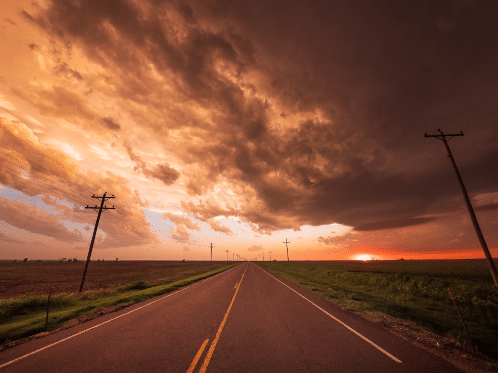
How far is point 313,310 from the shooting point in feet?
32.3

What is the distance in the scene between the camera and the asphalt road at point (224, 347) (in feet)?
15.3

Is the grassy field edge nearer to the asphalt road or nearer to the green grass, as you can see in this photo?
the asphalt road

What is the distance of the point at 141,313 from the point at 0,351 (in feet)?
15.0

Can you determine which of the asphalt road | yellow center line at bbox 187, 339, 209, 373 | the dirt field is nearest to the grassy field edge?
the asphalt road

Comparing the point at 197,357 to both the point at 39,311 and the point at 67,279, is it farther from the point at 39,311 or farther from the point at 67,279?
the point at 67,279

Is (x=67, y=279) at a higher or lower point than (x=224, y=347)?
lower

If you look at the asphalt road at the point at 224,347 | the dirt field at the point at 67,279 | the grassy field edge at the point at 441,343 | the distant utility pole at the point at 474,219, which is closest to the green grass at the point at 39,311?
the asphalt road at the point at 224,347

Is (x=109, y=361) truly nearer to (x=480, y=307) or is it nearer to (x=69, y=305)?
(x=69, y=305)

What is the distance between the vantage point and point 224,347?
564 cm

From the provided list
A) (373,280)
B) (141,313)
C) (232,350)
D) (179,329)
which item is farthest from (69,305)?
(373,280)

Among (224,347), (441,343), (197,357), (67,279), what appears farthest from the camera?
(67,279)

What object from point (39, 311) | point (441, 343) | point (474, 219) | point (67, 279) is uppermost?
point (474, 219)

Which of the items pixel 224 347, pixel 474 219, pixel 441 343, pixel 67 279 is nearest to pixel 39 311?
pixel 224 347

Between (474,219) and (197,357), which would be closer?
(197,357)
